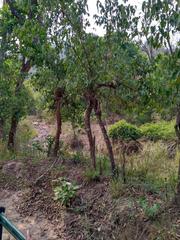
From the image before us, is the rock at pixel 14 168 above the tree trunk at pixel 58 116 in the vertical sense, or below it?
below

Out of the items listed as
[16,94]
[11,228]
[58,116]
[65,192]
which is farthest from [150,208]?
[16,94]

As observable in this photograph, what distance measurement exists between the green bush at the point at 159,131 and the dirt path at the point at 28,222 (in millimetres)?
5721

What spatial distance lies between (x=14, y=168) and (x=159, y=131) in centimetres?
552

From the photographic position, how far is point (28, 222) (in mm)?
5176

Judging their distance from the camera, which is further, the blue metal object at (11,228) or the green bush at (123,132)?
the green bush at (123,132)

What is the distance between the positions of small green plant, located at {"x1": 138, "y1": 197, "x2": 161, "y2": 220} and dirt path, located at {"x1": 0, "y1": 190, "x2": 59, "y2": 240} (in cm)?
117

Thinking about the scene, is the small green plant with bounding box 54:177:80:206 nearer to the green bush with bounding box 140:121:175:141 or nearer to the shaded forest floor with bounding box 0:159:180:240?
the shaded forest floor with bounding box 0:159:180:240

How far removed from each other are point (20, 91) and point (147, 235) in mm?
4696

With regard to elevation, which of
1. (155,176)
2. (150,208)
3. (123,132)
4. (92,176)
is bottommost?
(150,208)

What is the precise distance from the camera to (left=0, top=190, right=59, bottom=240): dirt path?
4.76 meters

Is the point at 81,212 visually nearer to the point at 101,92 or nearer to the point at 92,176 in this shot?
the point at 92,176

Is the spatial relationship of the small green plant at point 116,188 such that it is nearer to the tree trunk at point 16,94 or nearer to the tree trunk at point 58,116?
the tree trunk at point 58,116

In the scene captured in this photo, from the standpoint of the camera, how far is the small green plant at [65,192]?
5.16m

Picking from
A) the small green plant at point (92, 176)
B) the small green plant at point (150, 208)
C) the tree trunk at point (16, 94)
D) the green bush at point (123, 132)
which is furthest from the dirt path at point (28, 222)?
the green bush at point (123, 132)
